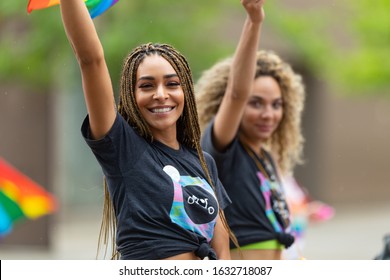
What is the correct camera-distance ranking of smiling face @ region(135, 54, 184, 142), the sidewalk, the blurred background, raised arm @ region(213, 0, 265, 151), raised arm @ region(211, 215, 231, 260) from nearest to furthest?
smiling face @ region(135, 54, 184, 142), raised arm @ region(211, 215, 231, 260), raised arm @ region(213, 0, 265, 151), the blurred background, the sidewalk

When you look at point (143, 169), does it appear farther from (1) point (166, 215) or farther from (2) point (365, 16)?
(2) point (365, 16)

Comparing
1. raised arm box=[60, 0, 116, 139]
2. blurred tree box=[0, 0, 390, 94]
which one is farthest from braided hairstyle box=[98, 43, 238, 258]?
blurred tree box=[0, 0, 390, 94]

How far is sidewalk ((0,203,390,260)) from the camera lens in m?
11.3

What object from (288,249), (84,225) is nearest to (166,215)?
(288,249)

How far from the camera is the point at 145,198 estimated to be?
2910 millimetres

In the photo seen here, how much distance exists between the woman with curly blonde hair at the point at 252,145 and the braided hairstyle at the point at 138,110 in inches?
27.0

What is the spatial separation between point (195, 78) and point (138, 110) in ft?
27.6

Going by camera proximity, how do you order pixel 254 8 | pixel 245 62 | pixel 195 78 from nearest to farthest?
1. pixel 254 8
2. pixel 245 62
3. pixel 195 78

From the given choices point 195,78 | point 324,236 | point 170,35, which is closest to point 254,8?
point 170,35

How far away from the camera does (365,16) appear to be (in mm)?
12672

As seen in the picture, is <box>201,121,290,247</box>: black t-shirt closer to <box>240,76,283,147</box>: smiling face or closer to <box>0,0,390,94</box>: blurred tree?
<box>240,76,283,147</box>: smiling face

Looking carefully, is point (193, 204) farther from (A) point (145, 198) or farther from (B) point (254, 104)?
(B) point (254, 104)

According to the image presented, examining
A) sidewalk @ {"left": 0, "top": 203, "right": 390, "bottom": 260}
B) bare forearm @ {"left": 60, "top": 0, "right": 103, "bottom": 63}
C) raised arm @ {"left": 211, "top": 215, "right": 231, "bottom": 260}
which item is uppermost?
sidewalk @ {"left": 0, "top": 203, "right": 390, "bottom": 260}
